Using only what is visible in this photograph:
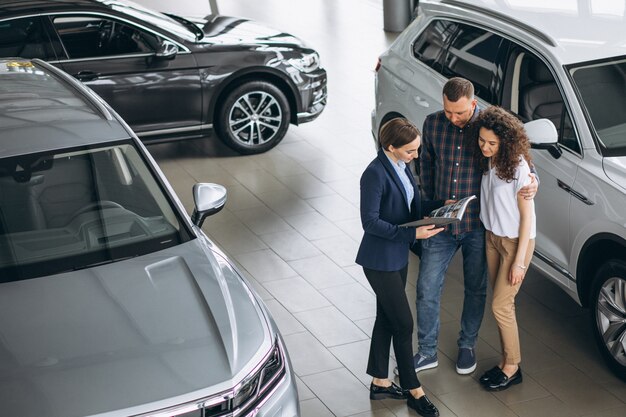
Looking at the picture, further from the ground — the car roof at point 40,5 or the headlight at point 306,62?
the car roof at point 40,5

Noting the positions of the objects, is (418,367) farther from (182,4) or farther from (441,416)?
(182,4)

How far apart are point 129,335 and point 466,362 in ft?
8.28

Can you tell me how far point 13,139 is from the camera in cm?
556

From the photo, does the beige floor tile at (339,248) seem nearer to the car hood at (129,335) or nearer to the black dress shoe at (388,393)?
the black dress shoe at (388,393)

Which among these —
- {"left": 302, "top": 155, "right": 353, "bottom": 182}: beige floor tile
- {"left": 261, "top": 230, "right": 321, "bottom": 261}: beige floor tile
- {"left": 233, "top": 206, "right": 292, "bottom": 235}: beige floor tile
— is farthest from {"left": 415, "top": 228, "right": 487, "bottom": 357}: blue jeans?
{"left": 302, "top": 155, "right": 353, "bottom": 182}: beige floor tile

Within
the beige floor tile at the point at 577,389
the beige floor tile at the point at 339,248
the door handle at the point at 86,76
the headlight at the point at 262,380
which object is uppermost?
the door handle at the point at 86,76

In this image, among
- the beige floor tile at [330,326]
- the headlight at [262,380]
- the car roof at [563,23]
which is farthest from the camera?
the beige floor tile at [330,326]

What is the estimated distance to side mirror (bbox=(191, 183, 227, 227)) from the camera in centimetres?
564

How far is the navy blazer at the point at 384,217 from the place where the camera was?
5.39m

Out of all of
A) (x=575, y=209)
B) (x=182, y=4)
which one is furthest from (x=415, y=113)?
(x=182, y=4)

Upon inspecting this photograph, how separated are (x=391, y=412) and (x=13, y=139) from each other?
2.70 meters

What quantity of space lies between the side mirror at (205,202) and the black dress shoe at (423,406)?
1629mm

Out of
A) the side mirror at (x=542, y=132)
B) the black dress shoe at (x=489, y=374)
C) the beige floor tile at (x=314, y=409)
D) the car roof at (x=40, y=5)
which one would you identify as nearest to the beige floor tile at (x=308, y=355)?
the beige floor tile at (x=314, y=409)

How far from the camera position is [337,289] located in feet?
24.6
